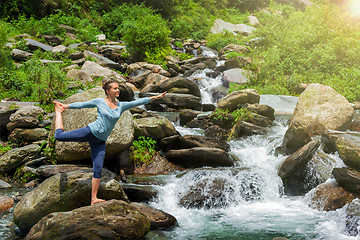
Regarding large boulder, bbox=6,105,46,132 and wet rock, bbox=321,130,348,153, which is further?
large boulder, bbox=6,105,46,132

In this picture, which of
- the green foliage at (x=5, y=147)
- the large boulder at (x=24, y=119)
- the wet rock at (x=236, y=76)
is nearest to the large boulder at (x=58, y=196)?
the green foliage at (x=5, y=147)

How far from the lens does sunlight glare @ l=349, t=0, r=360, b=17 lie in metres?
21.1

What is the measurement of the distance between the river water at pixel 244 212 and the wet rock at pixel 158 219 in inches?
6.1

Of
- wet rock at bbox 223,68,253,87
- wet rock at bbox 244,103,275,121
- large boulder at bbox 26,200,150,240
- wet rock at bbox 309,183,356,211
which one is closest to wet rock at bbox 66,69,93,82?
wet rock at bbox 244,103,275,121

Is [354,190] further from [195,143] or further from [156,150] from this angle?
[156,150]

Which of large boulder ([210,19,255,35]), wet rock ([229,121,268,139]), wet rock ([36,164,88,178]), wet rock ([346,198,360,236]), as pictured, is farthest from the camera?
large boulder ([210,19,255,35])

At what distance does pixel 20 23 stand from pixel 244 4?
29105 millimetres

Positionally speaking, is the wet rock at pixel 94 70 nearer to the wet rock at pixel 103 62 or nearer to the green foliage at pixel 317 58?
the wet rock at pixel 103 62

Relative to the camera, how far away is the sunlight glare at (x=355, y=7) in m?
21.1

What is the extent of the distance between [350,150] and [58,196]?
245 inches

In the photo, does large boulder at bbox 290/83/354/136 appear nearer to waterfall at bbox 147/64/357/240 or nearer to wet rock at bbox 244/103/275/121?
wet rock at bbox 244/103/275/121

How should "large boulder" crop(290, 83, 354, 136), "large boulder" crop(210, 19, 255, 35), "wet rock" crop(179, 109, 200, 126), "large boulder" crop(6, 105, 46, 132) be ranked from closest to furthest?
"large boulder" crop(6, 105, 46, 132)
"large boulder" crop(290, 83, 354, 136)
"wet rock" crop(179, 109, 200, 126)
"large boulder" crop(210, 19, 255, 35)

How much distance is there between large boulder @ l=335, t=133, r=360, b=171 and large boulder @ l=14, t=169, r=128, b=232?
16.8 feet

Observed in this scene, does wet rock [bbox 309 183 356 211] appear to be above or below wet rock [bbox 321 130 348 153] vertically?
below
